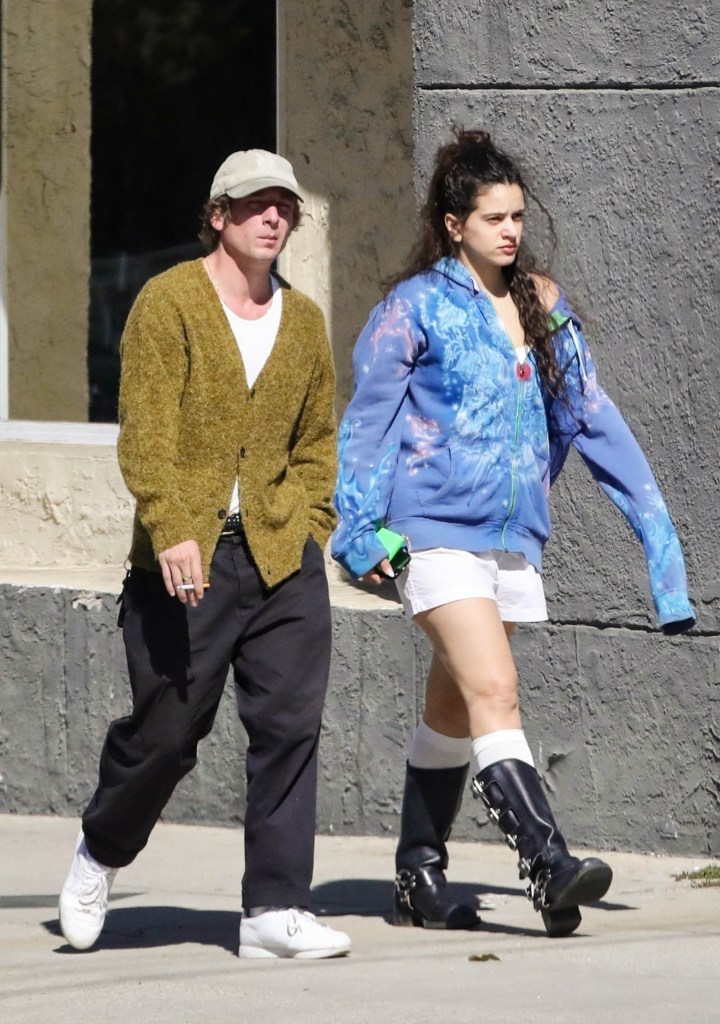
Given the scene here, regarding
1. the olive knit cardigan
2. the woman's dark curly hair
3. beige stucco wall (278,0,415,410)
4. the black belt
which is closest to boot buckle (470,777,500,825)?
the olive knit cardigan

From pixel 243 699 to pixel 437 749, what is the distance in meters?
0.66

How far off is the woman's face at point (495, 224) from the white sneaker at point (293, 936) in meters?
1.61

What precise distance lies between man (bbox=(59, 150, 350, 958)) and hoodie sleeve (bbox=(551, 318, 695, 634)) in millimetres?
632

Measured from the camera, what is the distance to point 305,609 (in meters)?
5.02

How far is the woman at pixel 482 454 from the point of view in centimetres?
508

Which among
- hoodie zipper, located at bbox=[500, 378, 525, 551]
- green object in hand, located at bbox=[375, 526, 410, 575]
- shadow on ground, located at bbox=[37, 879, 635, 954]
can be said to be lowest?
shadow on ground, located at bbox=[37, 879, 635, 954]

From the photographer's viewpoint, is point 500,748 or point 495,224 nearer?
point 500,748

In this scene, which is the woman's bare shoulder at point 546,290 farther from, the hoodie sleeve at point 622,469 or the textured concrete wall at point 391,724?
the textured concrete wall at point 391,724

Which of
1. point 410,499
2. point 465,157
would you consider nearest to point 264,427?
point 410,499

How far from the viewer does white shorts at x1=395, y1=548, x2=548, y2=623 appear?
16.7 feet

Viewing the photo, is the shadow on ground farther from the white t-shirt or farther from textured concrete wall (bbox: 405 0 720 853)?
the white t-shirt

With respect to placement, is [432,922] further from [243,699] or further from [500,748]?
[243,699]

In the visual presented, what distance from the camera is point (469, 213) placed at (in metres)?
5.18

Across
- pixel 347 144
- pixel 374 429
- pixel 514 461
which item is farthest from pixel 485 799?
pixel 347 144
